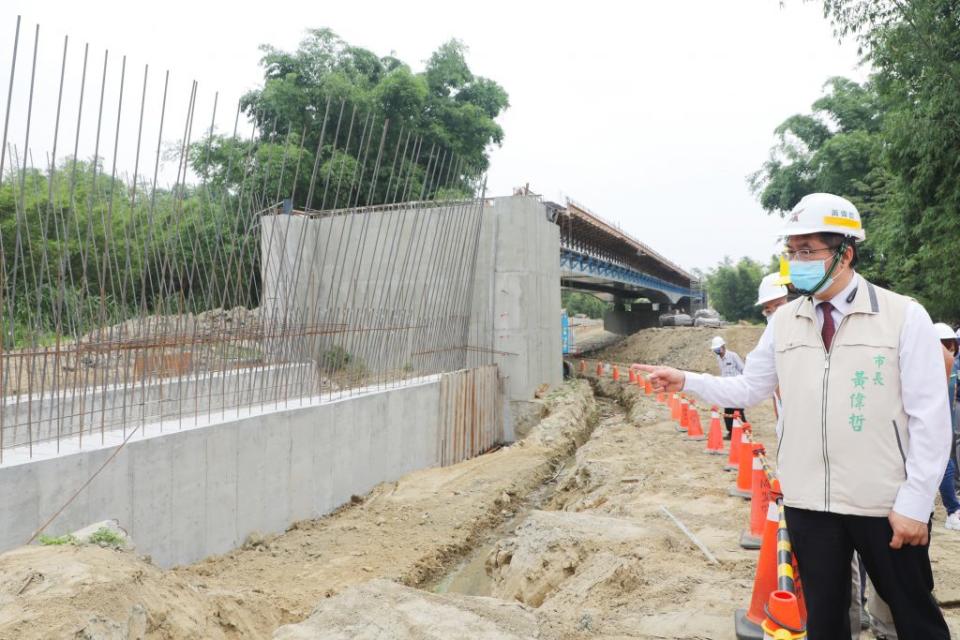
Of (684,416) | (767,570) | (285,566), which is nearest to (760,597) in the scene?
(767,570)

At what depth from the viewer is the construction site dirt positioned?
3734mm

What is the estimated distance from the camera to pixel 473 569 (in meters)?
7.92

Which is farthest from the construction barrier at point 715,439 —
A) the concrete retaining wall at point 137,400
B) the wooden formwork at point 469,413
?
the concrete retaining wall at point 137,400

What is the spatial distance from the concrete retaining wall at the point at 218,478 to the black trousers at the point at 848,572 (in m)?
5.70

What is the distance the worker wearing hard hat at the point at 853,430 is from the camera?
7.47ft

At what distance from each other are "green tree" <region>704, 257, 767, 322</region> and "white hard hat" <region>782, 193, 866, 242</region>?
2455 inches

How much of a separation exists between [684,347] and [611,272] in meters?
4.98

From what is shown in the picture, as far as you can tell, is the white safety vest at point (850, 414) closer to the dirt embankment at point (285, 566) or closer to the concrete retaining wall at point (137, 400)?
the dirt embankment at point (285, 566)

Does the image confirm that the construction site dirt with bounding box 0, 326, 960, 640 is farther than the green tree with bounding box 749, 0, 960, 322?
No

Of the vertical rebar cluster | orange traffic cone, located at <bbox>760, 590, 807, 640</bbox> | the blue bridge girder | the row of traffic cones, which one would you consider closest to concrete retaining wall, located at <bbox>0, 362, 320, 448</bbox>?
the vertical rebar cluster

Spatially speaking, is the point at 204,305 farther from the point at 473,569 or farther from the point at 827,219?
the point at 827,219

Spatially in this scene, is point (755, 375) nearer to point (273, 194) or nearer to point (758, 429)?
point (758, 429)

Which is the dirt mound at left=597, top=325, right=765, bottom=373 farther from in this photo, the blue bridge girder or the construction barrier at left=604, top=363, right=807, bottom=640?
the construction barrier at left=604, top=363, right=807, bottom=640

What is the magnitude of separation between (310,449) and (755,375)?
6.76 metres
